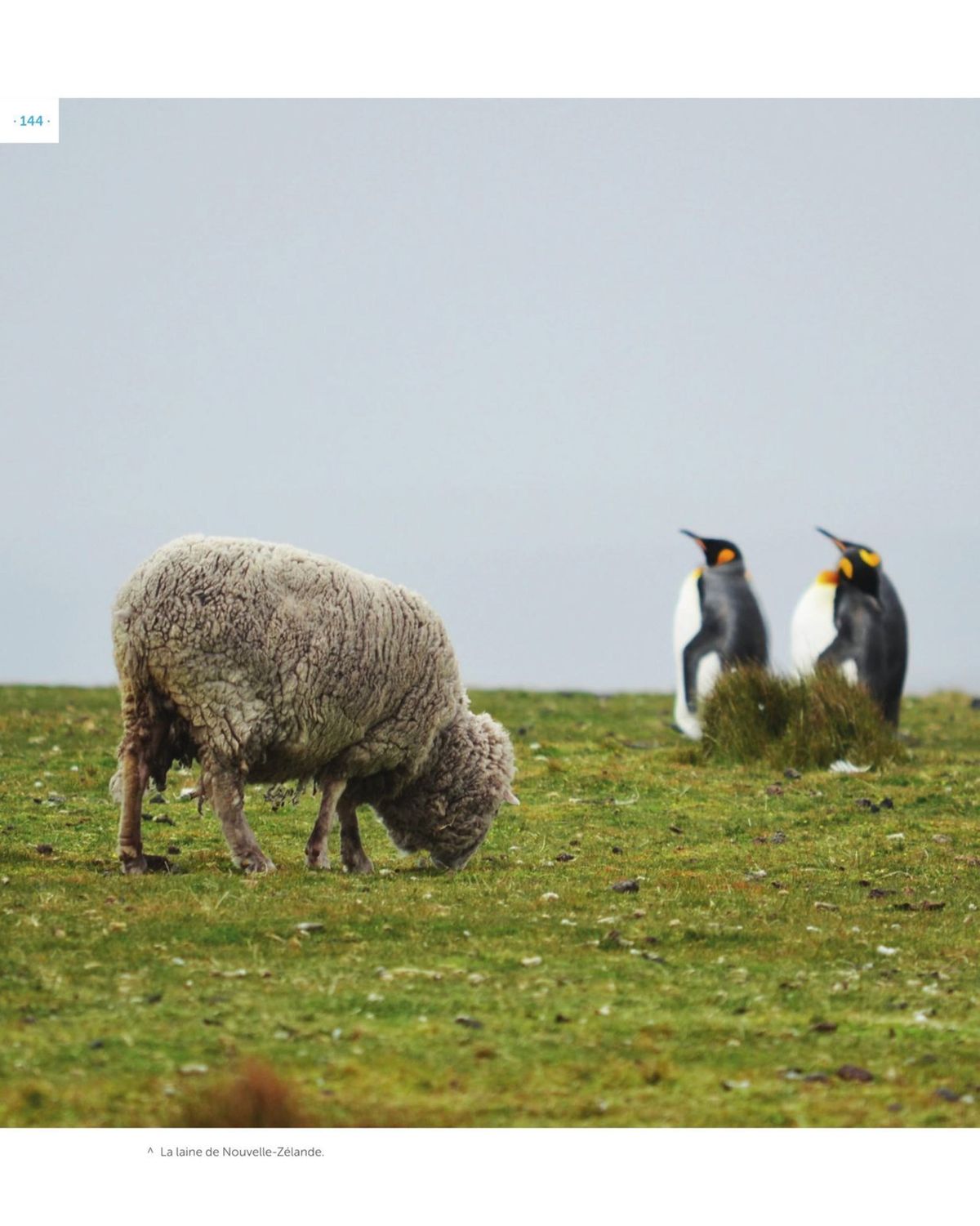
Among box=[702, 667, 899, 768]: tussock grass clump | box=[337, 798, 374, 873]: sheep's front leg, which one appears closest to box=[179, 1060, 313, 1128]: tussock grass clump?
box=[337, 798, 374, 873]: sheep's front leg

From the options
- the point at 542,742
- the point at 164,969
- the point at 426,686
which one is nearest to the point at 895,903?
the point at 426,686

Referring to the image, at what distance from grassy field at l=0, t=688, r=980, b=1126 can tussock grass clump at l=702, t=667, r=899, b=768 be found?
3.67 metres

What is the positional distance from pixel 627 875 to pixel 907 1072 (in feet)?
17.4

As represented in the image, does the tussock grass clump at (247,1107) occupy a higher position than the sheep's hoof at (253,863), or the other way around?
the tussock grass clump at (247,1107)

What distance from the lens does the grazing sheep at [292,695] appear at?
36.5ft

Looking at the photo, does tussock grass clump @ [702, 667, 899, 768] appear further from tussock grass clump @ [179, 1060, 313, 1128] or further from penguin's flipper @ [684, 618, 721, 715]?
tussock grass clump @ [179, 1060, 313, 1128]

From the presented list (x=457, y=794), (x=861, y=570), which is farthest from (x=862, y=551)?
(x=457, y=794)

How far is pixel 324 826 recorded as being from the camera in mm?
12156

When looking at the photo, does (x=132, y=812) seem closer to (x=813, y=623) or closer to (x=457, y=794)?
(x=457, y=794)

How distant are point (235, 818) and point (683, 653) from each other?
15.9 meters

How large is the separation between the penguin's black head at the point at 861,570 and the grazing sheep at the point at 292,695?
14.4m

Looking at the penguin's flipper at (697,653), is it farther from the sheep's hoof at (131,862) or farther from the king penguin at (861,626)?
the sheep's hoof at (131,862)

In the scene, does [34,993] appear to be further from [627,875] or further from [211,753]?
[627,875]

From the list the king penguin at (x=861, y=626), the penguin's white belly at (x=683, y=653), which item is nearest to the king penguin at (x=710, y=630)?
the penguin's white belly at (x=683, y=653)
